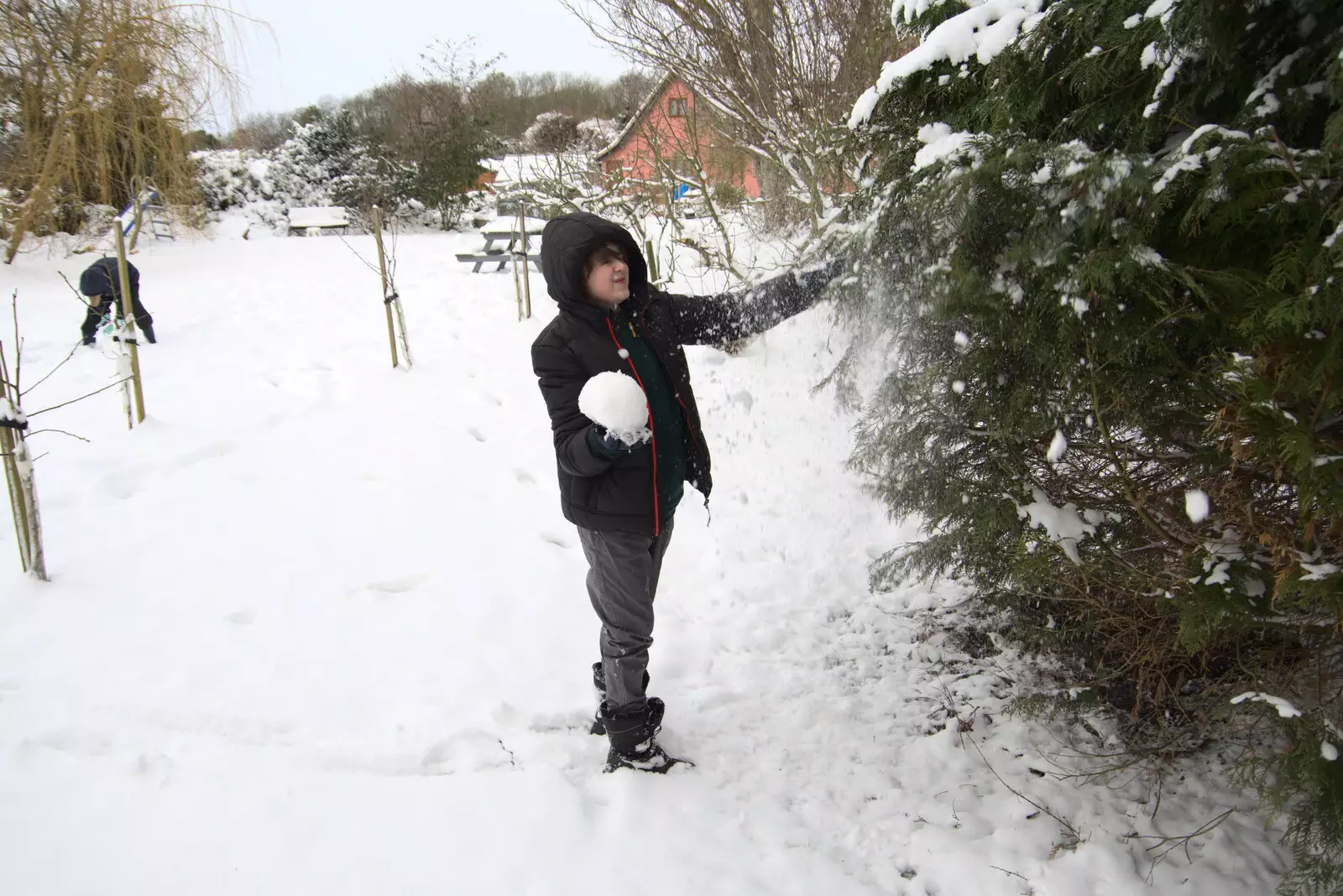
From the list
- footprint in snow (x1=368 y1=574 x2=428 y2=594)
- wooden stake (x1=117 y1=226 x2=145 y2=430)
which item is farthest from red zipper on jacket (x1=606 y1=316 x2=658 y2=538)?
wooden stake (x1=117 y1=226 x2=145 y2=430)

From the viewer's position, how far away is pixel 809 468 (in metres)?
5.02

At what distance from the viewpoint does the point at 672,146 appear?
31.1 feet

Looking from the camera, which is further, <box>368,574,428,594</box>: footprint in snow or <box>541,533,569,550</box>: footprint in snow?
<box>541,533,569,550</box>: footprint in snow

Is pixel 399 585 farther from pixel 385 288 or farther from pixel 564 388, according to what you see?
pixel 385 288

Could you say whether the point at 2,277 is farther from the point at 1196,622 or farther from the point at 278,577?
the point at 1196,622

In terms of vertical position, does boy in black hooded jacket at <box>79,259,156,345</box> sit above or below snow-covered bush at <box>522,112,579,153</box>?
below

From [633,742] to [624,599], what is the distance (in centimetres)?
53

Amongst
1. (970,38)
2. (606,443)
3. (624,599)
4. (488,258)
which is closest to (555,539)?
(624,599)

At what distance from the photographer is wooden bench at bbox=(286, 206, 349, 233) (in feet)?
66.0

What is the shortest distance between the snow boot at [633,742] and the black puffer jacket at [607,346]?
690 mm

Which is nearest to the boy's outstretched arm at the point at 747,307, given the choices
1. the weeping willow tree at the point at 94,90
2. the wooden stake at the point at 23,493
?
the wooden stake at the point at 23,493

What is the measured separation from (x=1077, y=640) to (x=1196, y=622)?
38.2 inches

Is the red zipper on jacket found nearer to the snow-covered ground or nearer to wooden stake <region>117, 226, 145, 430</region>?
the snow-covered ground

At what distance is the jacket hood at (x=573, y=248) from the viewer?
221 cm
